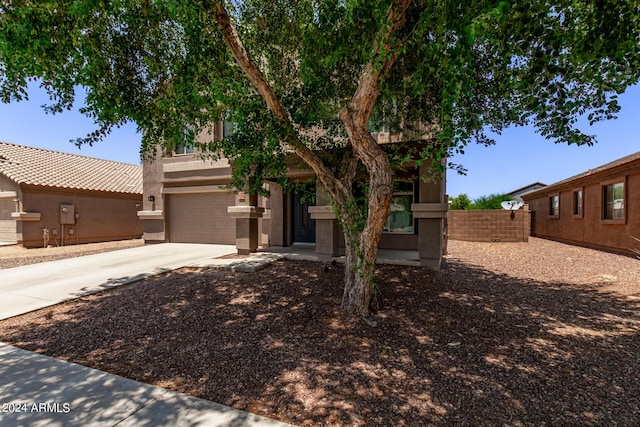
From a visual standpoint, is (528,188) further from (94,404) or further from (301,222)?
(94,404)

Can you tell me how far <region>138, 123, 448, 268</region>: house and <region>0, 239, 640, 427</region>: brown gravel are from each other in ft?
9.63

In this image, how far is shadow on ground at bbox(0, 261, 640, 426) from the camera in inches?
113

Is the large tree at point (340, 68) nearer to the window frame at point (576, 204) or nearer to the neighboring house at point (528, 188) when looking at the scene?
the window frame at point (576, 204)

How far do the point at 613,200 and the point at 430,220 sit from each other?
10.5m

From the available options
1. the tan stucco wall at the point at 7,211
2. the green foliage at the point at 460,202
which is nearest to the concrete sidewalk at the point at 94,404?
the tan stucco wall at the point at 7,211

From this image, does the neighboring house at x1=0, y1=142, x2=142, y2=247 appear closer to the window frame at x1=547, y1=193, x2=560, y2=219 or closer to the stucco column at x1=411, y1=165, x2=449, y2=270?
the stucco column at x1=411, y1=165, x2=449, y2=270

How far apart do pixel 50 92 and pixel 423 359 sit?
7655 mm

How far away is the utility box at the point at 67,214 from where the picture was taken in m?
14.9

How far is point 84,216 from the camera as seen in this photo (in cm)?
1588

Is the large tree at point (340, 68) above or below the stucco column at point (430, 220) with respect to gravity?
above

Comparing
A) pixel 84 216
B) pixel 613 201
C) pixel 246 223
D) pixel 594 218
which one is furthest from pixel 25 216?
pixel 594 218

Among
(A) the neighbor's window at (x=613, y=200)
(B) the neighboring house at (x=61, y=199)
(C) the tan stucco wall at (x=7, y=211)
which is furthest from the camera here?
(C) the tan stucco wall at (x=7, y=211)

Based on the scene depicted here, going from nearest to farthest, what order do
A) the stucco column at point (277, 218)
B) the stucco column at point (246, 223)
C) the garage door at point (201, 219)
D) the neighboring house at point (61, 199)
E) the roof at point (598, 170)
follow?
the stucco column at point (246, 223) < the roof at point (598, 170) < the stucco column at point (277, 218) < the garage door at point (201, 219) < the neighboring house at point (61, 199)

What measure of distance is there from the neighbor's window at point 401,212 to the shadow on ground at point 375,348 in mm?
4582
